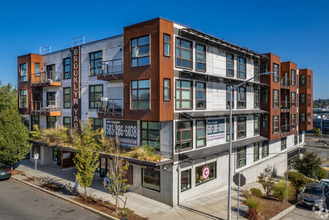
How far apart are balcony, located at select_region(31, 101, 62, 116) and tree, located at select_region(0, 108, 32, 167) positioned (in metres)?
2.33

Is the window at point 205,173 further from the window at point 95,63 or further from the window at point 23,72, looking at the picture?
the window at point 23,72

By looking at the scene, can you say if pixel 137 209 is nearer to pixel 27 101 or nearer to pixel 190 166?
pixel 190 166

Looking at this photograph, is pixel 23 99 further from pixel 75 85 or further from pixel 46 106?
pixel 75 85

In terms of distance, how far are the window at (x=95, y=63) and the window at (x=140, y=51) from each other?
483 centimetres

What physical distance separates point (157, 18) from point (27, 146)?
1708 cm

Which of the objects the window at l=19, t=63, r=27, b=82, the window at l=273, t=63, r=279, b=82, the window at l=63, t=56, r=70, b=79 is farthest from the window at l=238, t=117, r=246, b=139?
the window at l=19, t=63, r=27, b=82

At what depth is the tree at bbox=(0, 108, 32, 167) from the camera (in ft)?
66.6

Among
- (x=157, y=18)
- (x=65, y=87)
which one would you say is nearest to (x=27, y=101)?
(x=65, y=87)

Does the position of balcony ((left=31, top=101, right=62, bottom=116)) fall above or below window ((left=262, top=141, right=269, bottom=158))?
above

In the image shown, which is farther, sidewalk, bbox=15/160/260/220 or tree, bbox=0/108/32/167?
tree, bbox=0/108/32/167

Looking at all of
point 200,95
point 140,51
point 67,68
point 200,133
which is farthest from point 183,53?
point 67,68

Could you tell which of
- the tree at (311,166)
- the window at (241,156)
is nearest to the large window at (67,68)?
the window at (241,156)

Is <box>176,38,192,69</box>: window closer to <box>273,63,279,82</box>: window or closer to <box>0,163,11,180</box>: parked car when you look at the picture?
<box>273,63,279,82</box>: window

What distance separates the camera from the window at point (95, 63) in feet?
64.1
